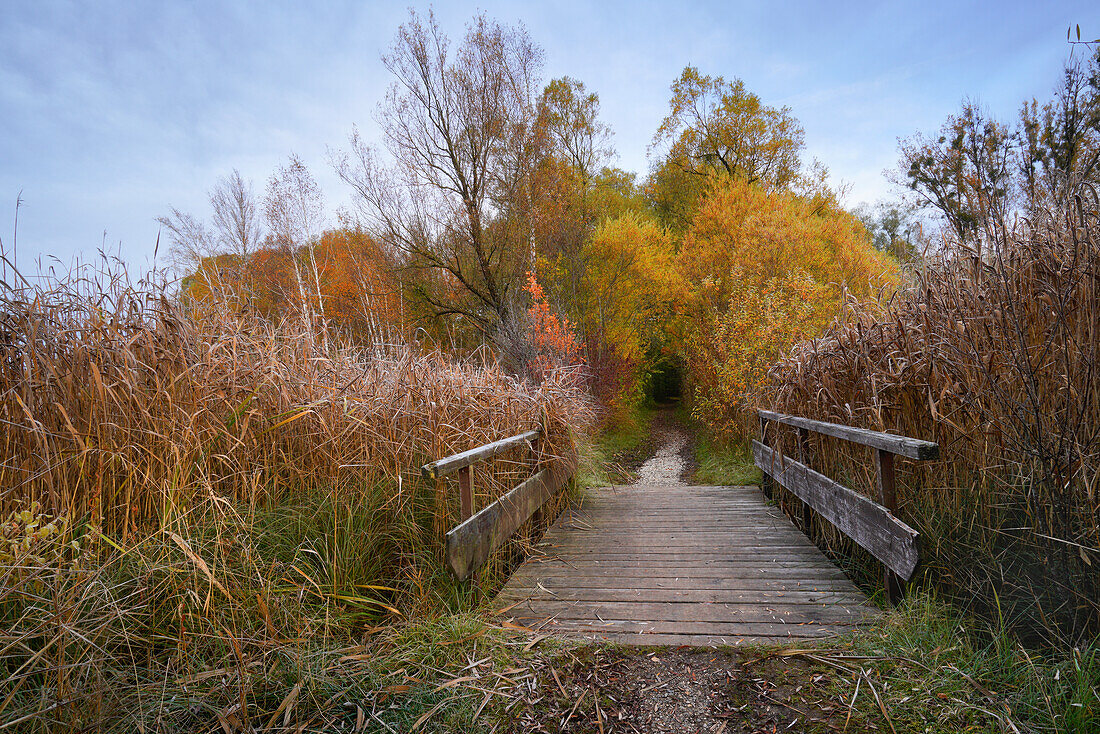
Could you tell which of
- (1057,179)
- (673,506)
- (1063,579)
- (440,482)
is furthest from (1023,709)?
(673,506)

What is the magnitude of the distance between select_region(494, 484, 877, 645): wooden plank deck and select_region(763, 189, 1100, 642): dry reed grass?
25.8 inches

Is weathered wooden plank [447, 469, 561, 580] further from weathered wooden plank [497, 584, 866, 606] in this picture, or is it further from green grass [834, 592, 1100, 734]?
green grass [834, 592, 1100, 734]

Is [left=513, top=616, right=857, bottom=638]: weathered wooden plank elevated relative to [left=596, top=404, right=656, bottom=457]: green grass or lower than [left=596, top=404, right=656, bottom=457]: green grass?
elevated

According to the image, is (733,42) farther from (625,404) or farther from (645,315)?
(625,404)

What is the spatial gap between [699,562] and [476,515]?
1.71 m

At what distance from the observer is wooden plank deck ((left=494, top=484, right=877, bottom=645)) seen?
238 centimetres

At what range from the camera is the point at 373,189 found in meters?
13.5

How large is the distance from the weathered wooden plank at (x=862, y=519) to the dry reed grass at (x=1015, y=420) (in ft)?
0.53

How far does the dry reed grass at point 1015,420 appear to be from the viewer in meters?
1.69

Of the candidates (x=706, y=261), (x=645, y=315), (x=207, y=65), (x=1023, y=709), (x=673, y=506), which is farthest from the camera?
(x=645, y=315)

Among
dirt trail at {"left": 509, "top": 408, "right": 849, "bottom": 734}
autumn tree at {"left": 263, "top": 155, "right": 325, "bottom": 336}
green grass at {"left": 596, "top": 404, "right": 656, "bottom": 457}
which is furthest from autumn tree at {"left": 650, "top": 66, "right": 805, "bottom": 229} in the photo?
dirt trail at {"left": 509, "top": 408, "right": 849, "bottom": 734}

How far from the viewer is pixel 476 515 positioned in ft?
8.61

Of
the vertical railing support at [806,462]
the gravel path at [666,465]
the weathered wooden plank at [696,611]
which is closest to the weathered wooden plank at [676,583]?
the weathered wooden plank at [696,611]

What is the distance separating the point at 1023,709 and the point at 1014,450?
3.06ft
